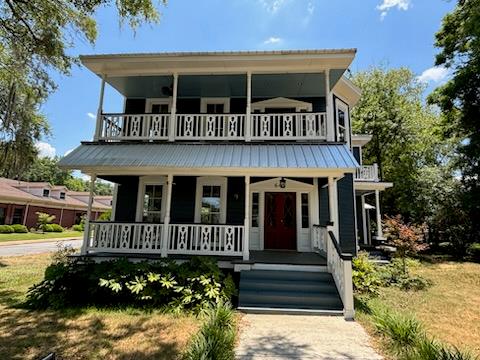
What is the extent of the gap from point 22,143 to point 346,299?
11.8m

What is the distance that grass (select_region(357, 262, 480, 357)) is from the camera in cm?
536

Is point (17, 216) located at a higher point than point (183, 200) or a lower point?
lower

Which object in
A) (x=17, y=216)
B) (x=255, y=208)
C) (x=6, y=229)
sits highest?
(x=255, y=208)

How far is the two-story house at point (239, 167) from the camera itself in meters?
7.29

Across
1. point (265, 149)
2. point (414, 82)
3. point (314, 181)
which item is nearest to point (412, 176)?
point (414, 82)

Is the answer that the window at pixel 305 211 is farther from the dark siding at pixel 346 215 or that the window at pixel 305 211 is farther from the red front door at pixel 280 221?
the dark siding at pixel 346 215

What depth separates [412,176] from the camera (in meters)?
19.7

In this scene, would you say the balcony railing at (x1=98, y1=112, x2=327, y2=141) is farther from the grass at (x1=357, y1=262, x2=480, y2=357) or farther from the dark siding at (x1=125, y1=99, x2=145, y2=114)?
the grass at (x1=357, y1=262, x2=480, y2=357)

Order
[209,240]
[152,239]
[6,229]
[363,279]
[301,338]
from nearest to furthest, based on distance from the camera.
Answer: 1. [301,338]
2. [209,240]
3. [363,279]
4. [152,239]
5. [6,229]

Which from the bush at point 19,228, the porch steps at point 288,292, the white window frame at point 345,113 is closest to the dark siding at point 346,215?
the white window frame at point 345,113

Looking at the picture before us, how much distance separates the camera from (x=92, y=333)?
4977 millimetres

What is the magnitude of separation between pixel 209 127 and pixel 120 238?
4231 mm

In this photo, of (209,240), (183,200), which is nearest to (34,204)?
(183,200)

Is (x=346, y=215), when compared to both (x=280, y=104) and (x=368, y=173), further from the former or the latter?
(x=368, y=173)
